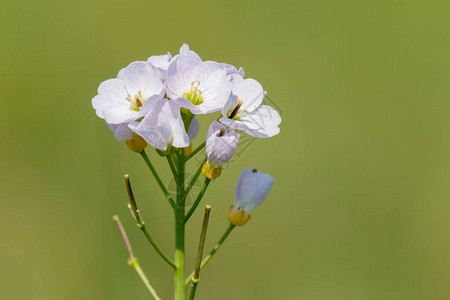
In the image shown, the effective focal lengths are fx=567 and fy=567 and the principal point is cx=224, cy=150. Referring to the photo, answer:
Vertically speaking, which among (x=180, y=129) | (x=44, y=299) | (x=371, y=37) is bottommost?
(x=44, y=299)

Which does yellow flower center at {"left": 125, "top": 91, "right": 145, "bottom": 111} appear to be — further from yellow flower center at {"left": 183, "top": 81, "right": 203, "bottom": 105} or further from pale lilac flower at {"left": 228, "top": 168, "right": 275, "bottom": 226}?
pale lilac flower at {"left": 228, "top": 168, "right": 275, "bottom": 226}

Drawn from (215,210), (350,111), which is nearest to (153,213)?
(215,210)

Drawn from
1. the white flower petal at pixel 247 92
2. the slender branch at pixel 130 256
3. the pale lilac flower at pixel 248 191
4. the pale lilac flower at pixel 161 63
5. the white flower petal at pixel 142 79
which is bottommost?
the slender branch at pixel 130 256

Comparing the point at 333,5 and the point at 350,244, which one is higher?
the point at 333,5

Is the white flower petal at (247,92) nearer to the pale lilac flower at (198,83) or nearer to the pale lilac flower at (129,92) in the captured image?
the pale lilac flower at (198,83)

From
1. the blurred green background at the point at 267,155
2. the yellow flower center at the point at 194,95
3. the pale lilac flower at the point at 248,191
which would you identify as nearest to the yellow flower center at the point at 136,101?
the yellow flower center at the point at 194,95

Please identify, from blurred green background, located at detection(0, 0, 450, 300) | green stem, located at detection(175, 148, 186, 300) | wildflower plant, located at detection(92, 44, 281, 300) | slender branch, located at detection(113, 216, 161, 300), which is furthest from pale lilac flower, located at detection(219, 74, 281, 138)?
blurred green background, located at detection(0, 0, 450, 300)

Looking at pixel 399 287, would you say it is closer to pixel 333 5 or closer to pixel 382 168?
pixel 382 168
